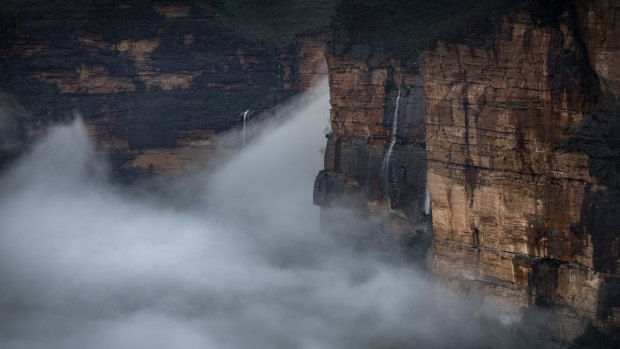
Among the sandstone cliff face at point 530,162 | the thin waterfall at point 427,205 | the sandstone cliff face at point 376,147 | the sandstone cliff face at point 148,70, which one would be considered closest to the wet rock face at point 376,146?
the sandstone cliff face at point 376,147

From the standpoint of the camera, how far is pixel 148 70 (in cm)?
4200

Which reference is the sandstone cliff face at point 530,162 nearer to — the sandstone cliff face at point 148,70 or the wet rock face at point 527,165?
the wet rock face at point 527,165

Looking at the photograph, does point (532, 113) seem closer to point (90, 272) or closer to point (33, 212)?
point (90, 272)

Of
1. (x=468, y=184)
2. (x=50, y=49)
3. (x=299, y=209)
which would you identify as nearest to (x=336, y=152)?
(x=299, y=209)

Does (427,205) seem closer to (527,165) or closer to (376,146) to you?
(376,146)

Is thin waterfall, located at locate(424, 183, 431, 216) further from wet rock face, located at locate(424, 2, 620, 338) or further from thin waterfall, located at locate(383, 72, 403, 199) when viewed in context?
wet rock face, located at locate(424, 2, 620, 338)

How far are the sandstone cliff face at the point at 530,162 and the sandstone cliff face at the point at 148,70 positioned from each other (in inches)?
743

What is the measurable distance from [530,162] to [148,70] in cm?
2263

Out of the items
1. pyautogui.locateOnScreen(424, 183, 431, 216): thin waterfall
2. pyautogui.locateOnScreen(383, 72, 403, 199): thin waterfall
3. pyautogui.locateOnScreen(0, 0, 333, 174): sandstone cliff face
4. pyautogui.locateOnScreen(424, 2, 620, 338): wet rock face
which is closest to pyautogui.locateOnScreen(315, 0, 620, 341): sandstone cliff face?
pyautogui.locateOnScreen(424, 2, 620, 338): wet rock face

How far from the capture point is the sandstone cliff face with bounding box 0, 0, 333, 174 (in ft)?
135

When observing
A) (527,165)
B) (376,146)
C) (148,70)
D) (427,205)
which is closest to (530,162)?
(527,165)

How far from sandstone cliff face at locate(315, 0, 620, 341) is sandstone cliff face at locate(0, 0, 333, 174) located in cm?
1887

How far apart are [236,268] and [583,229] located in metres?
13.3

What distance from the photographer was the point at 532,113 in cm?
2216
